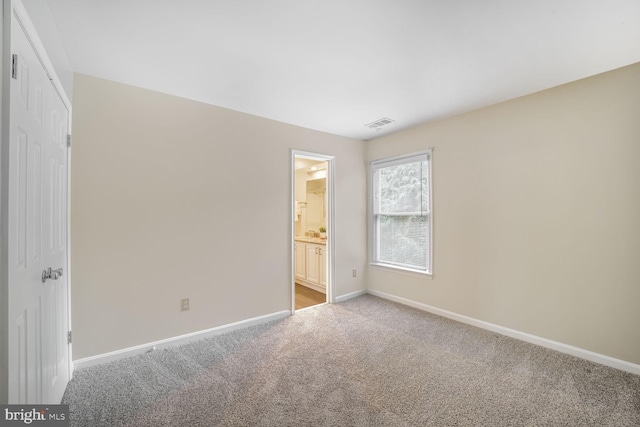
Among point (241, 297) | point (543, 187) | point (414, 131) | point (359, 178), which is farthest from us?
point (359, 178)

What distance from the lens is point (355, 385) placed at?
6.85 feet

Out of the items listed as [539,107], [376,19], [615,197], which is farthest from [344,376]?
[539,107]

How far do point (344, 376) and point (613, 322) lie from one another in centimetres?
232

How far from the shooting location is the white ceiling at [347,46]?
163cm

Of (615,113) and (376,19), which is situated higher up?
(376,19)

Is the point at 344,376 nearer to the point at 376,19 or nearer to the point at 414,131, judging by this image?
the point at 376,19

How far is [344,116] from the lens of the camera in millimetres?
3352

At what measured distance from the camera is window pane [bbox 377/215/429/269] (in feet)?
12.3

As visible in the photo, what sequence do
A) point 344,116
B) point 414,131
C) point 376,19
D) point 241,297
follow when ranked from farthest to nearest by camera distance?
1. point 414,131
2. point 344,116
3. point 241,297
4. point 376,19

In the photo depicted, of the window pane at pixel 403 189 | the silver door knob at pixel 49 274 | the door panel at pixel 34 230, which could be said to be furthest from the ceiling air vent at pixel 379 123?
the silver door knob at pixel 49 274

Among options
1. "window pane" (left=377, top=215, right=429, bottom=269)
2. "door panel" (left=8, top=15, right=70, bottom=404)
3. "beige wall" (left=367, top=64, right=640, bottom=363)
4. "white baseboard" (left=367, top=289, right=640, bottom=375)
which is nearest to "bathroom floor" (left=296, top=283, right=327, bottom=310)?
"window pane" (left=377, top=215, right=429, bottom=269)

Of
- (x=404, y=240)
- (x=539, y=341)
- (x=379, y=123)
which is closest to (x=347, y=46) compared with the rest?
(x=379, y=123)

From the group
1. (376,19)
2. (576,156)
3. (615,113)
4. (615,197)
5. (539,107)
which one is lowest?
(615,197)

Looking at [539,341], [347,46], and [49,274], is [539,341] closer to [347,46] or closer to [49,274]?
Answer: [347,46]
